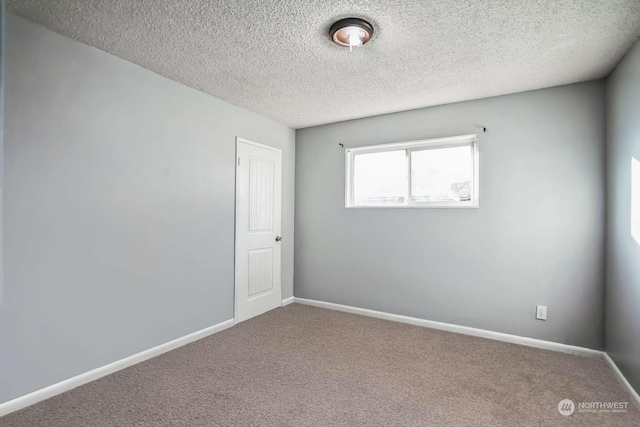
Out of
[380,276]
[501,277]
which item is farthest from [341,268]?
[501,277]

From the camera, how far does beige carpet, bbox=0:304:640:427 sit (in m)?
2.09

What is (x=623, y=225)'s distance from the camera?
2.52 m

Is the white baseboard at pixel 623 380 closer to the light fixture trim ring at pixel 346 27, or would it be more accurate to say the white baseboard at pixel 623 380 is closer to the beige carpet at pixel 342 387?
the beige carpet at pixel 342 387

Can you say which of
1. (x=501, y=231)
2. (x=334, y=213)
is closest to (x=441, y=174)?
(x=501, y=231)

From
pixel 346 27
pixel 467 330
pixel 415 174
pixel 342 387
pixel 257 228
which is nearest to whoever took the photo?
pixel 346 27

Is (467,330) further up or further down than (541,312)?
further down

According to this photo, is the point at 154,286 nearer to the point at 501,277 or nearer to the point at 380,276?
the point at 380,276

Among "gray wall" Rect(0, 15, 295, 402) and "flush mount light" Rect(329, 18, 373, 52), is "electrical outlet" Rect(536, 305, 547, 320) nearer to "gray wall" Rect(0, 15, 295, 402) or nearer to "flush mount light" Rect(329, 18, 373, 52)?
"flush mount light" Rect(329, 18, 373, 52)

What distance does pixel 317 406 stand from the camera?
221 centimetres

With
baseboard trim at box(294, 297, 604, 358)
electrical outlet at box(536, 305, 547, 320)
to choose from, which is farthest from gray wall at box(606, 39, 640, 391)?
electrical outlet at box(536, 305, 547, 320)

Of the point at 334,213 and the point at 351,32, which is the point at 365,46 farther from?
the point at 334,213

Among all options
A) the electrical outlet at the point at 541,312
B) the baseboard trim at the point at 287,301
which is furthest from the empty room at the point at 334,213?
the baseboard trim at the point at 287,301

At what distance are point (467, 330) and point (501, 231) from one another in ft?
3.43

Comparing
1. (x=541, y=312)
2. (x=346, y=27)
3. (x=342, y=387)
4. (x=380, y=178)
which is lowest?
(x=342, y=387)
